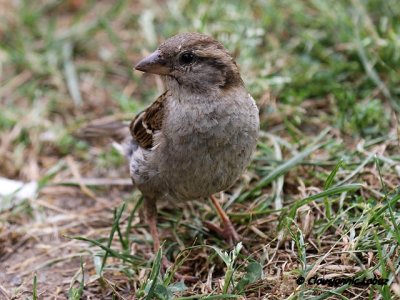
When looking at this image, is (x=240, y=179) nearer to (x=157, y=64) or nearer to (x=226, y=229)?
(x=226, y=229)

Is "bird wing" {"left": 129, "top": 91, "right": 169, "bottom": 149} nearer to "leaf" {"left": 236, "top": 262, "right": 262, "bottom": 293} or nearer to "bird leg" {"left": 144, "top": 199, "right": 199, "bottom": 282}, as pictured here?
"bird leg" {"left": 144, "top": 199, "right": 199, "bottom": 282}

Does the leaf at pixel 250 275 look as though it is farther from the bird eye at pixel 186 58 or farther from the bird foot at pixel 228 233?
the bird eye at pixel 186 58

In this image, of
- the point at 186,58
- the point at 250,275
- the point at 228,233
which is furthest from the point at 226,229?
the point at 186,58

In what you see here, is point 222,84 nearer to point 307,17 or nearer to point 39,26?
point 307,17

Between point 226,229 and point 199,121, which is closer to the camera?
point 199,121

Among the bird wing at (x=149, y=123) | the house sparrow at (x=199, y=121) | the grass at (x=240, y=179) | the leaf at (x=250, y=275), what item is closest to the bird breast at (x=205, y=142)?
the house sparrow at (x=199, y=121)

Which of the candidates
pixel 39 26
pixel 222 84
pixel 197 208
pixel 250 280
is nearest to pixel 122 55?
pixel 39 26
